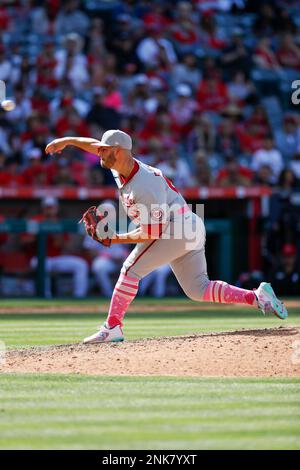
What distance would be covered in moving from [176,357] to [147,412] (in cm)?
206

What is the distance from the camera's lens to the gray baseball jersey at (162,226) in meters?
7.64

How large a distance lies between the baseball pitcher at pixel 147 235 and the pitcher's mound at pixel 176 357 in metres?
0.32

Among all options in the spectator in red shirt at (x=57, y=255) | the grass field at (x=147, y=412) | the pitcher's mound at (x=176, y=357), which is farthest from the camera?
the spectator in red shirt at (x=57, y=255)

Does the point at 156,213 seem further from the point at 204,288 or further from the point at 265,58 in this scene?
the point at 265,58

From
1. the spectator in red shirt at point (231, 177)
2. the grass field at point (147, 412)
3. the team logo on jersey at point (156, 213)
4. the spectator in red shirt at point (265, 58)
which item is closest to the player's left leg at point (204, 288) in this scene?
the team logo on jersey at point (156, 213)

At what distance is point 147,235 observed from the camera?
25.5 ft

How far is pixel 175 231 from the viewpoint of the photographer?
7.97 metres

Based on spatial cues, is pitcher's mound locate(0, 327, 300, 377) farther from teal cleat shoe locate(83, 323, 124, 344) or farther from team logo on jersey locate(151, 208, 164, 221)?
team logo on jersey locate(151, 208, 164, 221)

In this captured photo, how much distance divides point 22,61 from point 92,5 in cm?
282

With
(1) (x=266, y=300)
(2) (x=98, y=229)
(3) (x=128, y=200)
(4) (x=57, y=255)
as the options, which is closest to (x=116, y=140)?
(3) (x=128, y=200)

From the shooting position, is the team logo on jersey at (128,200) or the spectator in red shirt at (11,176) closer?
the team logo on jersey at (128,200)

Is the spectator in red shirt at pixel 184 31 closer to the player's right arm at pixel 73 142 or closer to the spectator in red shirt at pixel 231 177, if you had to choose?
the spectator in red shirt at pixel 231 177

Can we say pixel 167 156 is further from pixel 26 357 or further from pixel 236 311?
pixel 26 357
